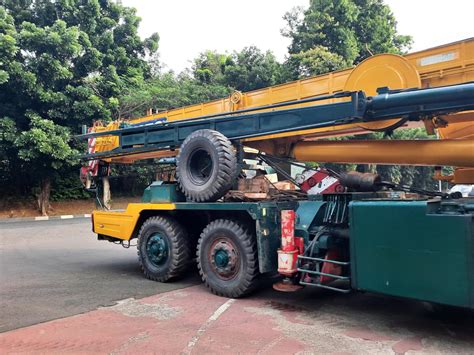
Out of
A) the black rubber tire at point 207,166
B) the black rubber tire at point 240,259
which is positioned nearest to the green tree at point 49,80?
the black rubber tire at point 207,166

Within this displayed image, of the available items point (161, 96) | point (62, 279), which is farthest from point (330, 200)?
point (161, 96)

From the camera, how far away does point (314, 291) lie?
6324mm

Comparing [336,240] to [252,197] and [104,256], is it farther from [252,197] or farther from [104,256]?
[104,256]

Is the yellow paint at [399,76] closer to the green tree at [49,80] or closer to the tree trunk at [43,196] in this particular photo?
the green tree at [49,80]

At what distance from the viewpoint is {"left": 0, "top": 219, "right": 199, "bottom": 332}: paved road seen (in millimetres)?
5477

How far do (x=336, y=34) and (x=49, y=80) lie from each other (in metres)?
15.1

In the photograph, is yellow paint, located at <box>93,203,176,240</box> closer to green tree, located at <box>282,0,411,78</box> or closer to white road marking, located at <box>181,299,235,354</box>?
white road marking, located at <box>181,299,235,354</box>

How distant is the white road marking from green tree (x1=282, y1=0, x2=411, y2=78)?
17631 millimetres

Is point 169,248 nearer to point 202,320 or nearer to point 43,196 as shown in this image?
point 202,320

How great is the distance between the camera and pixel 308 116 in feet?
18.6

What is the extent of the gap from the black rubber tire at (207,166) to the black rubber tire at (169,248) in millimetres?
703

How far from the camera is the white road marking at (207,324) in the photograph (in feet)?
13.5

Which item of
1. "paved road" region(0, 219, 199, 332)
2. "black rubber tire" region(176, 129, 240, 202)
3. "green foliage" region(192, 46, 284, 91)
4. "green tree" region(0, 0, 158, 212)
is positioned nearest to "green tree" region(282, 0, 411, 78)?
"green foliage" region(192, 46, 284, 91)

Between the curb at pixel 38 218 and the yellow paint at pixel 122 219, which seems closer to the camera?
the yellow paint at pixel 122 219
